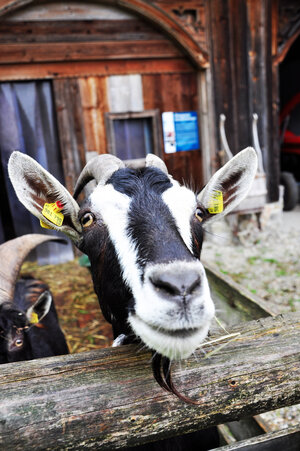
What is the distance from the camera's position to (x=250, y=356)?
1406 mm

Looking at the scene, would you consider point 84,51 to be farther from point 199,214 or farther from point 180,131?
point 199,214

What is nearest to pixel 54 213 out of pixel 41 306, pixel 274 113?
pixel 41 306

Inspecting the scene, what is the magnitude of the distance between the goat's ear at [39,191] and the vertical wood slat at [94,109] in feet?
15.6

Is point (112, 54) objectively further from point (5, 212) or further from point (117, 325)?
point (117, 325)

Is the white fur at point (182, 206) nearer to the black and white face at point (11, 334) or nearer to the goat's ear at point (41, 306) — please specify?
the black and white face at point (11, 334)

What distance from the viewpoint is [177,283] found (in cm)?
114

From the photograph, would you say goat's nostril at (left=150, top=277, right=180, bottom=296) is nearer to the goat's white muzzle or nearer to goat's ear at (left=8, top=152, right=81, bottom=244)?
the goat's white muzzle

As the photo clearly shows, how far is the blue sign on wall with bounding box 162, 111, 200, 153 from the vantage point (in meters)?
6.74

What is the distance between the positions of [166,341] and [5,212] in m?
6.41

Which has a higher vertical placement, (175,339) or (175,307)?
(175,307)

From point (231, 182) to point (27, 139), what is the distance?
17.0ft

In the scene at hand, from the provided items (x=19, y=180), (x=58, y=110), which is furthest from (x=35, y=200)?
(x=58, y=110)

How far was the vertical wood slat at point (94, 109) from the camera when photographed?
20.3 feet

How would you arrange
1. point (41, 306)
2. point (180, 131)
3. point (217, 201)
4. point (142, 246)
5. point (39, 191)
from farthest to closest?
point (180, 131)
point (41, 306)
point (217, 201)
point (39, 191)
point (142, 246)
